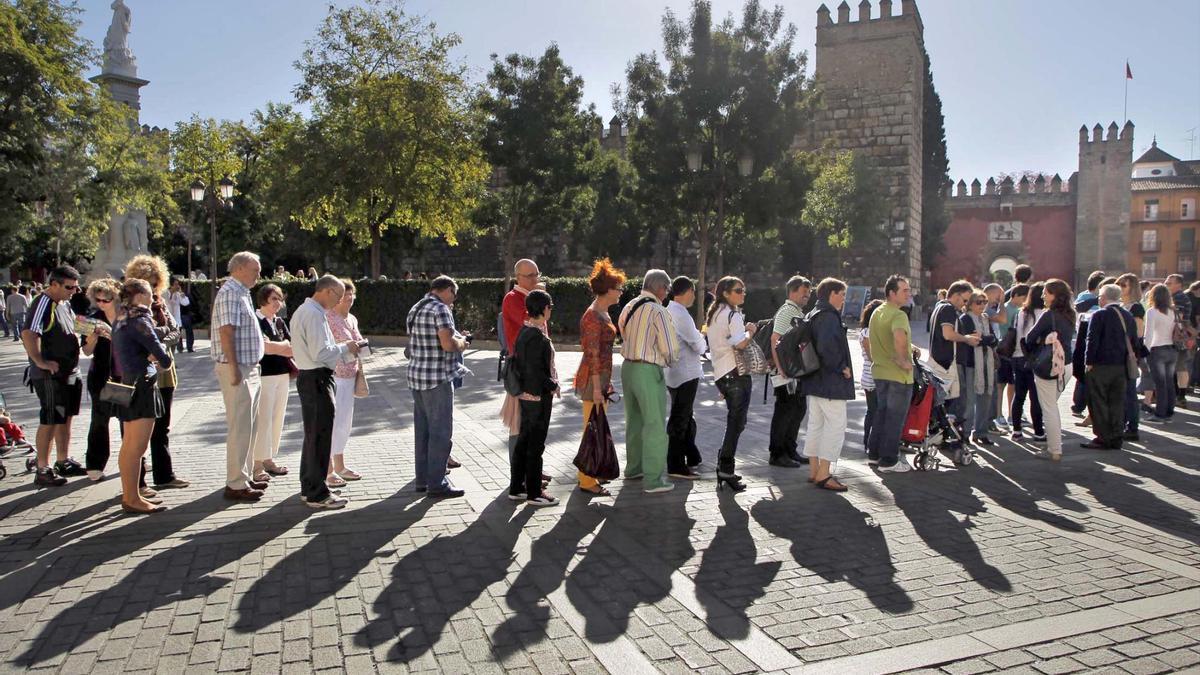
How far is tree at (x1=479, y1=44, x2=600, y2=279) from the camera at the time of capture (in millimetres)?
23156

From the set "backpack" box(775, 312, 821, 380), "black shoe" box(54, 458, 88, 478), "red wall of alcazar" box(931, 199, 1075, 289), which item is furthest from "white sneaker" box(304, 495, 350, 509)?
"red wall of alcazar" box(931, 199, 1075, 289)

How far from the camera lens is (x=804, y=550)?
500 centimetres

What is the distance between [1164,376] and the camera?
996cm

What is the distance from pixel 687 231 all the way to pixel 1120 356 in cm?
1537

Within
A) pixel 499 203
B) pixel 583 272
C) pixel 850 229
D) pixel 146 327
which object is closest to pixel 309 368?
pixel 146 327

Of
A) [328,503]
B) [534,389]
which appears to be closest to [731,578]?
[534,389]

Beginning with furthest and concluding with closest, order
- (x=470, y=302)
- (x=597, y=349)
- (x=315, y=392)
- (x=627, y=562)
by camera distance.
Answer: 1. (x=470, y=302)
2. (x=597, y=349)
3. (x=315, y=392)
4. (x=627, y=562)

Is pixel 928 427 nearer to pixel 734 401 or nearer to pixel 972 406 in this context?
pixel 972 406

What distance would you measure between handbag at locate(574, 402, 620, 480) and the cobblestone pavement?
218mm

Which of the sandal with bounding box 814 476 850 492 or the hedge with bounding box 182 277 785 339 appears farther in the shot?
the hedge with bounding box 182 277 785 339

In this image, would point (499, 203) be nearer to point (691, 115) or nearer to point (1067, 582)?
point (691, 115)

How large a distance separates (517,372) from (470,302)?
14816mm

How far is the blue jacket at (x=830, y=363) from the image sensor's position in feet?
21.2

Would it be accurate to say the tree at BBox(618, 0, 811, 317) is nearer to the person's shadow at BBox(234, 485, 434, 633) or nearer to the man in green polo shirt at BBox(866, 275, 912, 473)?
the man in green polo shirt at BBox(866, 275, 912, 473)
